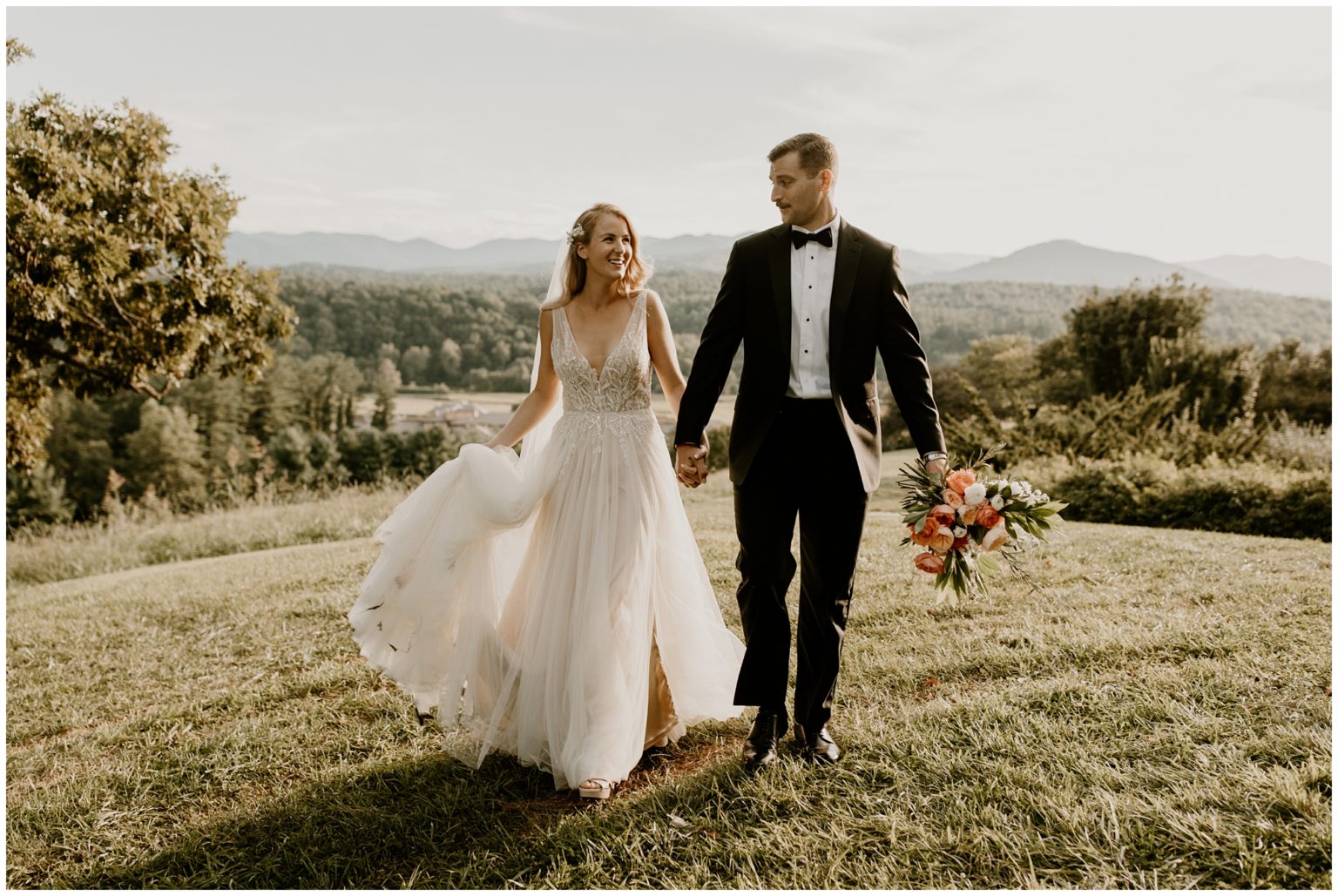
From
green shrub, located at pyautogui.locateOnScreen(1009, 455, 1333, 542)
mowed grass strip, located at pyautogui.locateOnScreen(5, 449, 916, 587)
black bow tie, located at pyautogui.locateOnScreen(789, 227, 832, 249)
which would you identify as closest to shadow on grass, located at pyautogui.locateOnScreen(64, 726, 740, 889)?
black bow tie, located at pyautogui.locateOnScreen(789, 227, 832, 249)

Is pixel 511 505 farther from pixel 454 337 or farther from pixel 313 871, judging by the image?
pixel 454 337

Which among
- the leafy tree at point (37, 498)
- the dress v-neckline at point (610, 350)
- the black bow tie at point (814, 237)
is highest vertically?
the black bow tie at point (814, 237)

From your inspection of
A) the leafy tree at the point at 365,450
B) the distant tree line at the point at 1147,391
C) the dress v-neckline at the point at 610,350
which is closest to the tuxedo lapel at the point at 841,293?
the dress v-neckline at the point at 610,350

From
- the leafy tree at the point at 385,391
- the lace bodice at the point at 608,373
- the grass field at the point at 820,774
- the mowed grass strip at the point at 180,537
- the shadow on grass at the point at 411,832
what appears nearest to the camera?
the grass field at the point at 820,774

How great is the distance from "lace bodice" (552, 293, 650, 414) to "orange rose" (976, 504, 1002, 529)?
1.56m

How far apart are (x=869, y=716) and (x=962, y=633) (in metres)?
1.49

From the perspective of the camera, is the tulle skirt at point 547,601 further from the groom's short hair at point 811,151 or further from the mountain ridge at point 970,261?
the mountain ridge at point 970,261

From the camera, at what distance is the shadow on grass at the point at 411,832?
131 inches

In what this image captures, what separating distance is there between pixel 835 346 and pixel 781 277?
37cm

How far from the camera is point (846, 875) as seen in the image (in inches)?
122

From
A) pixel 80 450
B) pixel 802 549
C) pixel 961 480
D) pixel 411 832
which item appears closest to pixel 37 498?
pixel 80 450

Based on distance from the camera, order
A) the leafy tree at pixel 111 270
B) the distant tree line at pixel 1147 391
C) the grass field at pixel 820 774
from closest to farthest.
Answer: the grass field at pixel 820 774 → the leafy tree at pixel 111 270 → the distant tree line at pixel 1147 391

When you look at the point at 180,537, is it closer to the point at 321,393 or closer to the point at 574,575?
the point at 574,575

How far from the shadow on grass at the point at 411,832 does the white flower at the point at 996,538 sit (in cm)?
144
